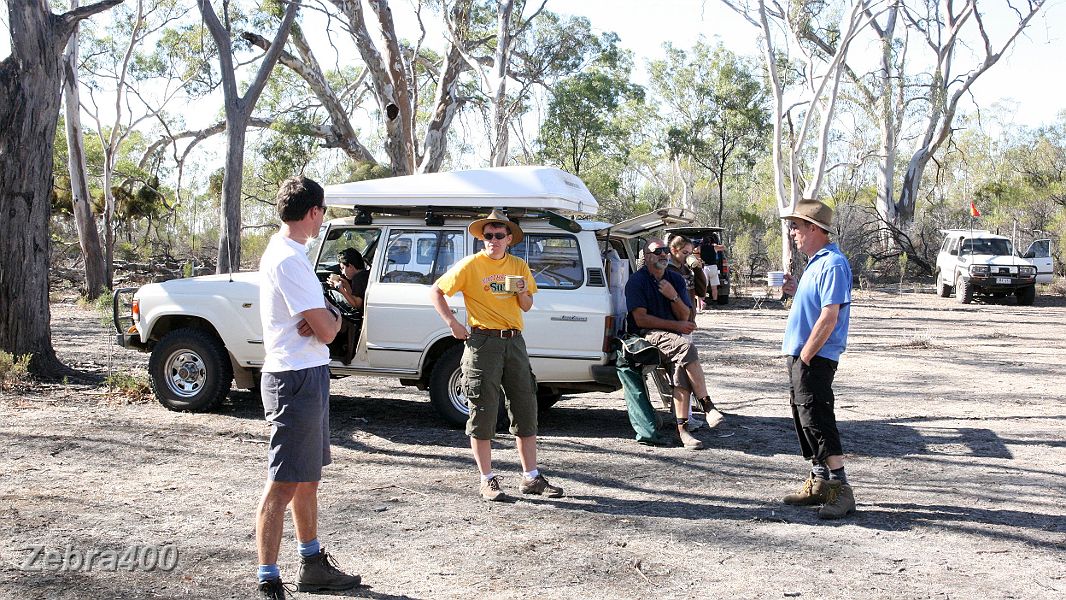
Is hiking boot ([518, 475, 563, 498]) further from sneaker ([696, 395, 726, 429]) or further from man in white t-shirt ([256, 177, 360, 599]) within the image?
sneaker ([696, 395, 726, 429])

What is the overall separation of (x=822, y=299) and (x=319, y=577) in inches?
124

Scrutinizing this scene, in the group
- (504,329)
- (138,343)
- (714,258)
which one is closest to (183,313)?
(138,343)

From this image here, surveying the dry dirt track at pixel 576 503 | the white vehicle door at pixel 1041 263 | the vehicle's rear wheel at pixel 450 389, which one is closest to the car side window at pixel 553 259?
the vehicle's rear wheel at pixel 450 389

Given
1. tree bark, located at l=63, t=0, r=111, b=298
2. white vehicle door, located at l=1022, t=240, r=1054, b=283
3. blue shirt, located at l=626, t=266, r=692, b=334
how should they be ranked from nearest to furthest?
1. blue shirt, located at l=626, t=266, r=692, b=334
2. tree bark, located at l=63, t=0, r=111, b=298
3. white vehicle door, located at l=1022, t=240, r=1054, b=283

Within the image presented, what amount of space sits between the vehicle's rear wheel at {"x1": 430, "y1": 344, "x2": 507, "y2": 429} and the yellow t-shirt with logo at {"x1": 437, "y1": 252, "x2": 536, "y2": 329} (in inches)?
74.5

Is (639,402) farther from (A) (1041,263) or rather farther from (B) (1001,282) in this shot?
(A) (1041,263)

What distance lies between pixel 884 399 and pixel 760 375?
6.37 feet

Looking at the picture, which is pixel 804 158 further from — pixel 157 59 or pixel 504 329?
pixel 504 329

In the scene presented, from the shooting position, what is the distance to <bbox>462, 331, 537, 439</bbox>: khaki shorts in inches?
228

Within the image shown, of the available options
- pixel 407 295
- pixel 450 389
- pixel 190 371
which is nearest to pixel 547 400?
pixel 450 389

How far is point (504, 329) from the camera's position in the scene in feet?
19.3

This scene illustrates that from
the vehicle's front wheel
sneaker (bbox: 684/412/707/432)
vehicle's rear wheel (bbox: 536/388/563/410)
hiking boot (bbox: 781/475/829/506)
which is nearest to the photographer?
hiking boot (bbox: 781/475/829/506)

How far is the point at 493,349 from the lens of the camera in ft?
19.1

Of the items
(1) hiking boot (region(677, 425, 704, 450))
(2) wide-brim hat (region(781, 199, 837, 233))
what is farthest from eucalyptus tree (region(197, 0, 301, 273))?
(2) wide-brim hat (region(781, 199, 837, 233))
